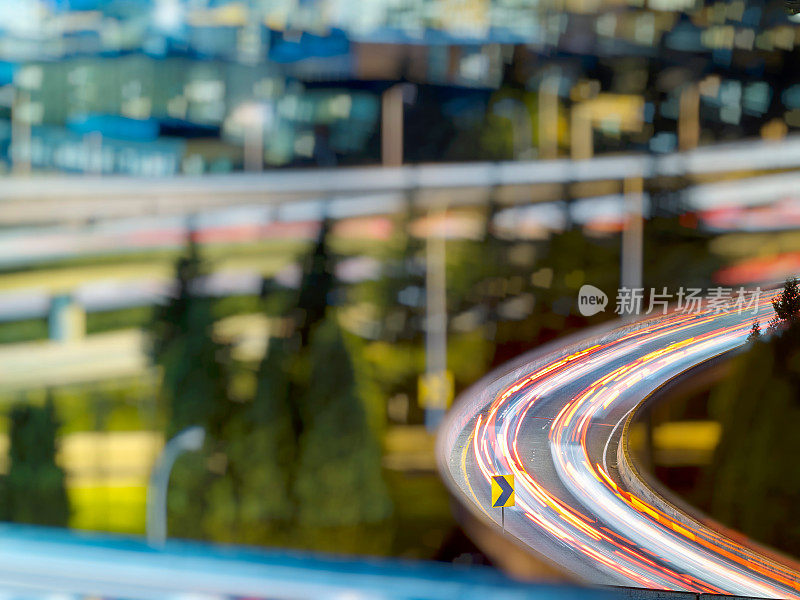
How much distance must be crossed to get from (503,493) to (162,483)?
2.20 meters

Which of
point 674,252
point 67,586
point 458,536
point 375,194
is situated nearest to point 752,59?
point 674,252

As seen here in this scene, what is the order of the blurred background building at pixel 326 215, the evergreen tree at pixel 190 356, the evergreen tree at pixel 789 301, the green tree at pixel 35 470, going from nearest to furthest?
the evergreen tree at pixel 789 301, the blurred background building at pixel 326 215, the evergreen tree at pixel 190 356, the green tree at pixel 35 470

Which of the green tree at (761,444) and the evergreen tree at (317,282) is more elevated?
the evergreen tree at (317,282)

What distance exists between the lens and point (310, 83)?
5.16m

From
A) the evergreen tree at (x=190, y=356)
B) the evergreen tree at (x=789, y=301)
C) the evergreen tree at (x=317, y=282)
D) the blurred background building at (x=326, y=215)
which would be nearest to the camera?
the evergreen tree at (x=789, y=301)

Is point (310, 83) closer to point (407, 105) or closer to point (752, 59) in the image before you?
point (407, 105)

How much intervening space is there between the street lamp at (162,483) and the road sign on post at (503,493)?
1914 mm

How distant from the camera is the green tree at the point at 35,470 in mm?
5441

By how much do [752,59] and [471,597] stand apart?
357 centimetres
